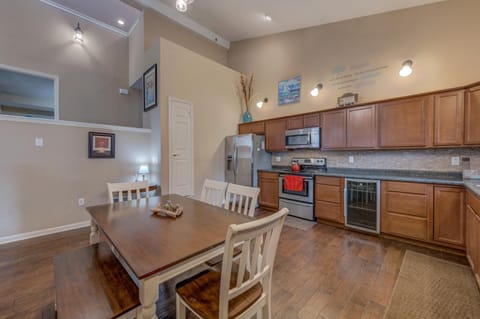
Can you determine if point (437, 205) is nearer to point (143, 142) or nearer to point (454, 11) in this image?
point (454, 11)

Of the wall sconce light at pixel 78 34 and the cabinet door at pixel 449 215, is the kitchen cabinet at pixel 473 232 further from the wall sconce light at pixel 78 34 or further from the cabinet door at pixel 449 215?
the wall sconce light at pixel 78 34

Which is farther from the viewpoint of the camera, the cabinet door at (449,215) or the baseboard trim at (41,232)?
the baseboard trim at (41,232)

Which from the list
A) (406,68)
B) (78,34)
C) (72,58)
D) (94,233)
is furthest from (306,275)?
(78,34)

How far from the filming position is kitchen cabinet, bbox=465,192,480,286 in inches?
68.5

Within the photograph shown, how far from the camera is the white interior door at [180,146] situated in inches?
152

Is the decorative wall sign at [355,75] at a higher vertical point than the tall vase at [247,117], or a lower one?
Result: higher

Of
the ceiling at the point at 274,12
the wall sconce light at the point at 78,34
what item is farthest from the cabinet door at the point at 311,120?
the wall sconce light at the point at 78,34

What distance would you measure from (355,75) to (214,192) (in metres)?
3.38

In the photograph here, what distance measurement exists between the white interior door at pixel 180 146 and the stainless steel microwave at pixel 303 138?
208cm

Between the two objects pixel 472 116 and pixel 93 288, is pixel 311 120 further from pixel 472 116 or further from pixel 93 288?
pixel 93 288

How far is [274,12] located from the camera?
3855 millimetres

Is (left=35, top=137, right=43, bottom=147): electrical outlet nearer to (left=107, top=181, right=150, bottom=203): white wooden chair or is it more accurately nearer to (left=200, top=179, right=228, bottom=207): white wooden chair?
(left=107, top=181, right=150, bottom=203): white wooden chair

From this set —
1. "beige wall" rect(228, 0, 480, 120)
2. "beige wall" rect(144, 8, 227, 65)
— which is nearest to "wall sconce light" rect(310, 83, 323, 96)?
"beige wall" rect(228, 0, 480, 120)

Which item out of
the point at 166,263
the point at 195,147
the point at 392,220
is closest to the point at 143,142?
the point at 195,147
